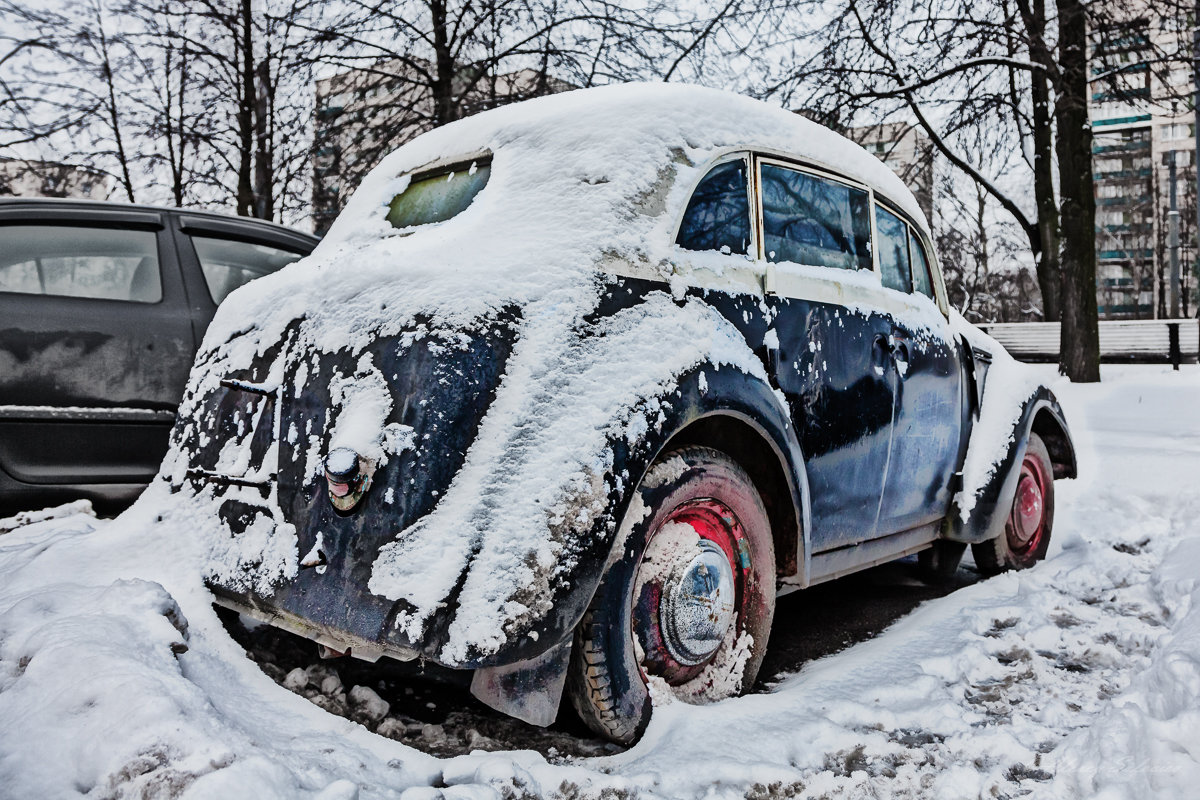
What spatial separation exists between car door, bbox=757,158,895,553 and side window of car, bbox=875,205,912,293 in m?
0.21

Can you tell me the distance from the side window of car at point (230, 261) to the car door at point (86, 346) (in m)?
0.16

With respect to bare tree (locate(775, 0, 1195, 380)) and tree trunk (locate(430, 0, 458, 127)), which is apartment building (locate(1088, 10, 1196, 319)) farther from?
tree trunk (locate(430, 0, 458, 127))

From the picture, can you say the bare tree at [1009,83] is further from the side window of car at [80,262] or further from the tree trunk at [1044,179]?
the side window of car at [80,262]

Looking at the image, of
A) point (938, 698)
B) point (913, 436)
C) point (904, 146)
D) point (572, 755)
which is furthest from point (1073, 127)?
point (572, 755)

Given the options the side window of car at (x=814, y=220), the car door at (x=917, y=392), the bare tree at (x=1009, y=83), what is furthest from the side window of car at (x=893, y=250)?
the bare tree at (x=1009, y=83)

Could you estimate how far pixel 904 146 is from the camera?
58.4 feet

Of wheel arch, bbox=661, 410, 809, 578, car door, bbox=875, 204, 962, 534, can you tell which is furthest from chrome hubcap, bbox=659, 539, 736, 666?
car door, bbox=875, 204, 962, 534

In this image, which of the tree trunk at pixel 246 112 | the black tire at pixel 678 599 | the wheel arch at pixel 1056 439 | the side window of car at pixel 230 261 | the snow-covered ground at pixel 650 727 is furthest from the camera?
the tree trunk at pixel 246 112

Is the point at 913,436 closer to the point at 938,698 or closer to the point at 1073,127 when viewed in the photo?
the point at 938,698

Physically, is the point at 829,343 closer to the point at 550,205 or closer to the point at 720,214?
the point at 720,214

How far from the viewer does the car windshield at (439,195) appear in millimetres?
2840

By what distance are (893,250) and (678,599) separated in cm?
206

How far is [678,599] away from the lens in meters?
2.38

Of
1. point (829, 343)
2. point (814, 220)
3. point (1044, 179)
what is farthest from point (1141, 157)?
point (829, 343)
